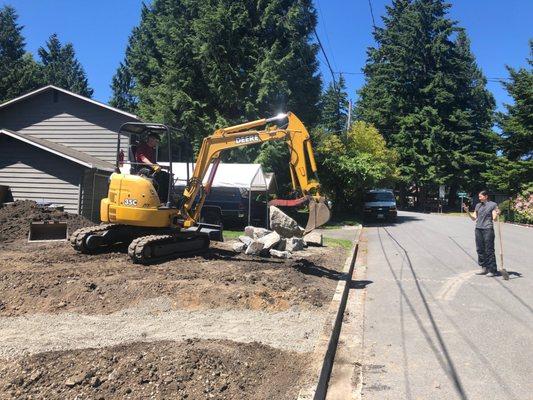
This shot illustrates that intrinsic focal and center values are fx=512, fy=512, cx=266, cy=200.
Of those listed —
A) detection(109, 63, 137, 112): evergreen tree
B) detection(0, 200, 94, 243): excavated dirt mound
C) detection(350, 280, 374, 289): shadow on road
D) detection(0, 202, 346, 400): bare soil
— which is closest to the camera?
detection(0, 202, 346, 400): bare soil

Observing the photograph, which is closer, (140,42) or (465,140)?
(140,42)

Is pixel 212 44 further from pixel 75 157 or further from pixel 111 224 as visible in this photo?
pixel 111 224

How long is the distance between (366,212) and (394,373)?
27178 mm

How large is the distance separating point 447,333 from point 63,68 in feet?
239

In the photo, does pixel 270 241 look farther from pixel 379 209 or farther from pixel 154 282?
pixel 379 209

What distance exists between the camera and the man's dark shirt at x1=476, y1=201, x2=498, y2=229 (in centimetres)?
1167

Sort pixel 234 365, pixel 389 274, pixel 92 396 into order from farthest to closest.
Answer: pixel 389 274 → pixel 234 365 → pixel 92 396

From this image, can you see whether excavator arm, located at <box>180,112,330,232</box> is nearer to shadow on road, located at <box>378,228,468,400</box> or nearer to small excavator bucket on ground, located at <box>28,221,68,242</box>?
shadow on road, located at <box>378,228,468,400</box>

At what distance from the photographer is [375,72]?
59.2 m

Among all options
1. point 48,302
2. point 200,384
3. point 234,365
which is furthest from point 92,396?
point 48,302

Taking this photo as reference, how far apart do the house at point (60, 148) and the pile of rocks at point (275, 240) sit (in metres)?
7.19

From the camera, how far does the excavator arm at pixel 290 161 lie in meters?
9.82

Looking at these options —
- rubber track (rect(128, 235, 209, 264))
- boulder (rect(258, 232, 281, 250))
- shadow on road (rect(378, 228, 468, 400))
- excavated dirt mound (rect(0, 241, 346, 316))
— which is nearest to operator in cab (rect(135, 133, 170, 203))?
rubber track (rect(128, 235, 209, 264))

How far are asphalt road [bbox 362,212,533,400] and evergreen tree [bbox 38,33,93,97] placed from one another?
62.4 meters
